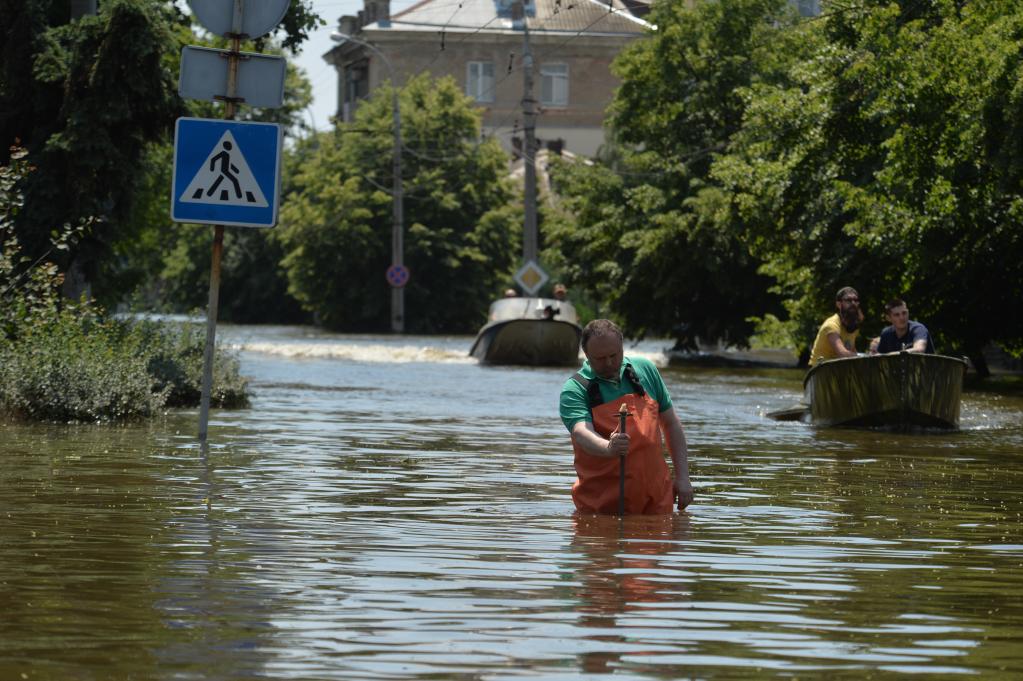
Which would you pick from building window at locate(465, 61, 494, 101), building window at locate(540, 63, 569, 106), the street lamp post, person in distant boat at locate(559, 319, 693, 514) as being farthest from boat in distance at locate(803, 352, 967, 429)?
building window at locate(465, 61, 494, 101)

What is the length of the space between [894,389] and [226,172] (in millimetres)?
9033

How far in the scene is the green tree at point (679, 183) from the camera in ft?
163

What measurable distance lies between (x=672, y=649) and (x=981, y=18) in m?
22.9

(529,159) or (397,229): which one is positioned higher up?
(529,159)

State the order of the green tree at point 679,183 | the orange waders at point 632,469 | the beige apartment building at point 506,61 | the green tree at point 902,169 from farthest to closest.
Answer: the beige apartment building at point 506,61 < the green tree at point 679,183 < the green tree at point 902,169 < the orange waders at point 632,469

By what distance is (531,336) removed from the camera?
43.5 metres

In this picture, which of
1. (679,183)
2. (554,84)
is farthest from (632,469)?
(554,84)

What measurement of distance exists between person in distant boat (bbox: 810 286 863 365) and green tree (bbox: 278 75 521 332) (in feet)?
184

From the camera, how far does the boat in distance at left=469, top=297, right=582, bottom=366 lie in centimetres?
4347

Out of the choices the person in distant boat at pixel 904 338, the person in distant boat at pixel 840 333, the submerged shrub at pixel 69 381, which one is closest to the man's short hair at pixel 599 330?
the submerged shrub at pixel 69 381

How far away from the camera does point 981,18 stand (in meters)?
27.8

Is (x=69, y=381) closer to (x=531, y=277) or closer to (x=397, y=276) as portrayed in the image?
(x=531, y=277)

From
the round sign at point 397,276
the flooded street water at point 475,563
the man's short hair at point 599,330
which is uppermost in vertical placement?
the round sign at point 397,276

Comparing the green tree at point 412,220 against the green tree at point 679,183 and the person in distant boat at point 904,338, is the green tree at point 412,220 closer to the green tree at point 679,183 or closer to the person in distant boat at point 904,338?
the green tree at point 679,183
